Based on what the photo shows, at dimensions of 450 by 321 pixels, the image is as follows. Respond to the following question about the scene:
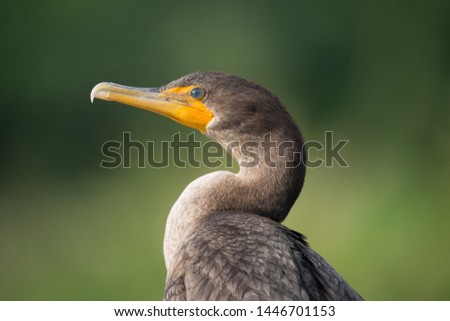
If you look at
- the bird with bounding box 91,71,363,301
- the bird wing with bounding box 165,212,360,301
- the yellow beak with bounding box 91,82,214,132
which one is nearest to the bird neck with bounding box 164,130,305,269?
the bird with bounding box 91,71,363,301

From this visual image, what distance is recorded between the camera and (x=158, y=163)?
7.04 m

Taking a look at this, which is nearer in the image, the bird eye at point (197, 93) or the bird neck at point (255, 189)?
the bird neck at point (255, 189)

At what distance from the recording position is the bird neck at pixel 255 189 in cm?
357

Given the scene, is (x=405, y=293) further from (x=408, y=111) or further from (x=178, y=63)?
(x=178, y=63)

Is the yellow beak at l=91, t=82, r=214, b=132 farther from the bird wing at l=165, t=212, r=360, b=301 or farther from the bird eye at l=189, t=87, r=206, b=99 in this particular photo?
the bird wing at l=165, t=212, r=360, b=301

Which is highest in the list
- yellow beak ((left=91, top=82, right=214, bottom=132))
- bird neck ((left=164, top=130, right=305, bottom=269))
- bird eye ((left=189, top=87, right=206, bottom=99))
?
bird eye ((left=189, top=87, right=206, bottom=99))

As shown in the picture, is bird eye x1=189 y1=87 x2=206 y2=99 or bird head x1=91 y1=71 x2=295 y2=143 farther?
bird eye x1=189 y1=87 x2=206 y2=99

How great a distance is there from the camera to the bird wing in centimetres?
302

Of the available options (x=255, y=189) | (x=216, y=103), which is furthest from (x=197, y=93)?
(x=255, y=189)

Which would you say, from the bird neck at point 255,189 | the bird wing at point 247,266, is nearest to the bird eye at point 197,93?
the bird neck at point 255,189

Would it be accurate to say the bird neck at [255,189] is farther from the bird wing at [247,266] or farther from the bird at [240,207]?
the bird wing at [247,266]

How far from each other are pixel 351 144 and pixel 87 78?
2449 mm

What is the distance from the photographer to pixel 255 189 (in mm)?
Result: 3605

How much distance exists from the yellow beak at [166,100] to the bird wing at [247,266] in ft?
1.82
